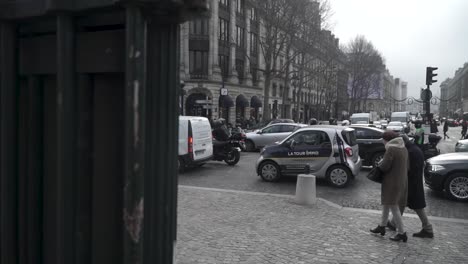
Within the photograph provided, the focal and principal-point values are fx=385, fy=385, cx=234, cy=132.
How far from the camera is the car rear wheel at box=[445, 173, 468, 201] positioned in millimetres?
8727

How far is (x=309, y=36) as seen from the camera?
1427 inches

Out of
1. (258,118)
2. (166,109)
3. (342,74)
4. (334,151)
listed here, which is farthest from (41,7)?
(342,74)

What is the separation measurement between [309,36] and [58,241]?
119 feet

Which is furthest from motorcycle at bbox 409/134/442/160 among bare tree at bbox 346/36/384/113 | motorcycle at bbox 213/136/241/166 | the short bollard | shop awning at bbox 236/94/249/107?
bare tree at bbox 346/36/384/113

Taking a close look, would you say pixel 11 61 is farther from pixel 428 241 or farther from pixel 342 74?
pixel 342 74

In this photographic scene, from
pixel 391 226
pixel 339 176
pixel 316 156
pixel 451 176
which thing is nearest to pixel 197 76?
pixel 316 156

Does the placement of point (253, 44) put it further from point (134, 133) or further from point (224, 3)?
point (134, 133)

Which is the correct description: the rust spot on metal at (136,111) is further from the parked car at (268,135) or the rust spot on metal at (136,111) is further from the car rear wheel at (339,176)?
the parked car at (268,135)

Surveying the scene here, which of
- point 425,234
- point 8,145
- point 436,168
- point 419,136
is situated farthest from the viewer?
point 419,136

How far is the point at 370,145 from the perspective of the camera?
1377cm

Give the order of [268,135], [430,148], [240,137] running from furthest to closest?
[268,135]
[430,148]
[240,137]

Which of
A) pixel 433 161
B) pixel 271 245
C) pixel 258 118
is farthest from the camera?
pixel 258 118

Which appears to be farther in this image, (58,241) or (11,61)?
(11,61)

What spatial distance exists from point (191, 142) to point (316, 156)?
3.89m
